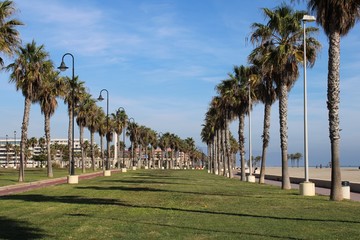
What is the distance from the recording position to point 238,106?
50.6 metres

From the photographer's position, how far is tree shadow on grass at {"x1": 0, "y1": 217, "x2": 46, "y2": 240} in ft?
36.0

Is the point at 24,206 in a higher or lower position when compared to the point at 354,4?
lower

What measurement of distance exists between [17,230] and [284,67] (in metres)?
21.4

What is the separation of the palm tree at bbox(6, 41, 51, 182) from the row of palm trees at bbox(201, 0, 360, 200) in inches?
713

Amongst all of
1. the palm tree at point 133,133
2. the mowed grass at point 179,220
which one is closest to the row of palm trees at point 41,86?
the mowed grass at point 179,220

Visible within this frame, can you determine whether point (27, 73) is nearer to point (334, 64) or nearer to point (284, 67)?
Answer: point (284, 67)

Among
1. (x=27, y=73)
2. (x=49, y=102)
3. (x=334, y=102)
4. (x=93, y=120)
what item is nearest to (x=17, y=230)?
(x=334, y=102)

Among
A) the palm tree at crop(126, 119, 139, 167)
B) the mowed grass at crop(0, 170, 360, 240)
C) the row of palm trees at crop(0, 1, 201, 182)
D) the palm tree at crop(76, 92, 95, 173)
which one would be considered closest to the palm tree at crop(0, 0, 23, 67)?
the row of palm trees at crop(0, 1, 201, 182)

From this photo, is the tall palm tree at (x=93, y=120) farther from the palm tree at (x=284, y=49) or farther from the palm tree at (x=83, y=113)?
the palm tree at (x=284, y=49)

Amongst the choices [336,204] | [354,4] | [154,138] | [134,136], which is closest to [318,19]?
[354,4]

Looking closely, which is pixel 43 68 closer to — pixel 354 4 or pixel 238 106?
pixel 238 106

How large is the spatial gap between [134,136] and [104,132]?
134ft

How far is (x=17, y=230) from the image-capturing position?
12.0 metres

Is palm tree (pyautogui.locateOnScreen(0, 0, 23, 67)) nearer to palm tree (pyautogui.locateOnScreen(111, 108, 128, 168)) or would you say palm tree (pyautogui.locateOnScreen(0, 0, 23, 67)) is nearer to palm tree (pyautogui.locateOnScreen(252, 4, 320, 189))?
palm tree (pyautogui.locateOnScreen(252, 4, 320, 189))
